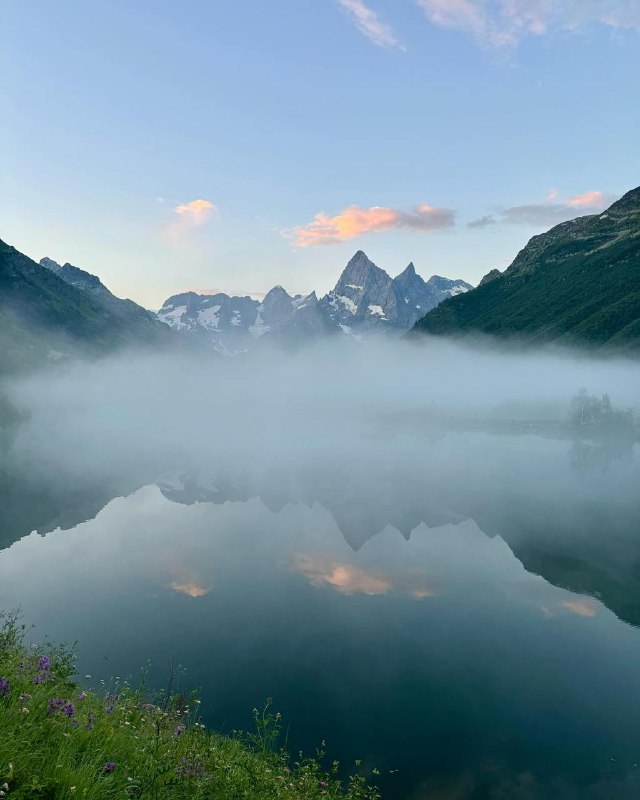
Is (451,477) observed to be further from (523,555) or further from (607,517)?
(523,555)

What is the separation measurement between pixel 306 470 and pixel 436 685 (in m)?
84.0

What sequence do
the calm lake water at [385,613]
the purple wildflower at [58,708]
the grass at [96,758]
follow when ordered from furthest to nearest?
the calm lake water at [385,613], the purple wildflower at [58,708], the grass at [96,758]

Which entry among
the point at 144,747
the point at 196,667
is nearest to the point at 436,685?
the point at 196,667

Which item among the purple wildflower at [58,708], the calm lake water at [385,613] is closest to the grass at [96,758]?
the purple wildflower at [58,708]

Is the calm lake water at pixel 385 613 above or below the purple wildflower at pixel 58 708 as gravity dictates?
below

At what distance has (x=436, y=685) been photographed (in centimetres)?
2959

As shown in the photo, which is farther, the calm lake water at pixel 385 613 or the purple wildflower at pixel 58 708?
the calm lake water at pixel 385 613

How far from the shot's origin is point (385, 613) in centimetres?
4009

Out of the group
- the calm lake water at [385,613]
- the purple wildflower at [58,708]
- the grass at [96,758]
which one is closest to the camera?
the grass at [96,758]

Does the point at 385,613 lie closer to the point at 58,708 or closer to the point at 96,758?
the point at 58,708

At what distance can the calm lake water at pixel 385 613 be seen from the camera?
24719 millimetres

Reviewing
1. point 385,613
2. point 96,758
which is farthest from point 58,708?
point 385,613

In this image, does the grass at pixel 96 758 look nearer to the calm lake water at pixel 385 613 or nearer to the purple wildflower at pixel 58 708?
the purple wildflower at pixel 58 708

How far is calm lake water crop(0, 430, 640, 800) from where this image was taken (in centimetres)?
2472
